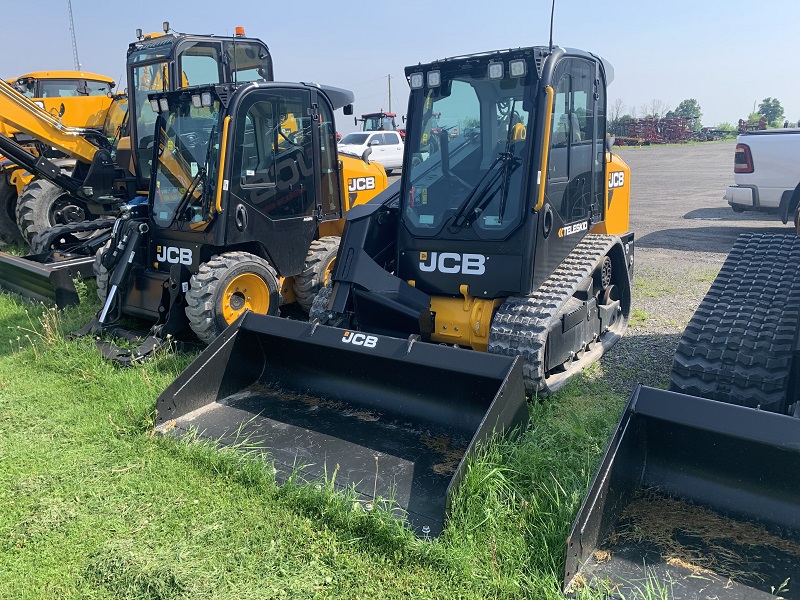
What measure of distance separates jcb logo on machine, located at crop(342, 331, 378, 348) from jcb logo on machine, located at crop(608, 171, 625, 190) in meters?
2.92

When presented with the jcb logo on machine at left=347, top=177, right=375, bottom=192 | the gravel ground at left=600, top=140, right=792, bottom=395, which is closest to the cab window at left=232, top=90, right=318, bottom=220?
the jcb logo on machine at left=347, top=177, right=375, bottom=192

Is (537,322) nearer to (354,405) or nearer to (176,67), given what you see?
(354,405)

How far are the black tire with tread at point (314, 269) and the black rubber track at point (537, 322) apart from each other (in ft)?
8.17

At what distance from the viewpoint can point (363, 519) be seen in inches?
128

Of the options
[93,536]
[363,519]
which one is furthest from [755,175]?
[93,536]

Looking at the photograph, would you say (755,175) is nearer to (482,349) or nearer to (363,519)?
(482,349)

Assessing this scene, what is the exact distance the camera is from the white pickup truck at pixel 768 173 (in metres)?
9.55

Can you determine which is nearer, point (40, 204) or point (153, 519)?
point (153, 519)

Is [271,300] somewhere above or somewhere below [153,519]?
above

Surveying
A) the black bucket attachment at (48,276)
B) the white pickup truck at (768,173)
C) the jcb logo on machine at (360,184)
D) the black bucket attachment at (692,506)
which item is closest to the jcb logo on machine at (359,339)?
the black bucket attachment at (692,506)

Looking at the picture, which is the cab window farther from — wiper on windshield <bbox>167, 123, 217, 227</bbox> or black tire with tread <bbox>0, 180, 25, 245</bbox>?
black tire with tread <bbox>0, 180, 25, 245</bbox>

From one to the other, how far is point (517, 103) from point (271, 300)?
2872 millimetres

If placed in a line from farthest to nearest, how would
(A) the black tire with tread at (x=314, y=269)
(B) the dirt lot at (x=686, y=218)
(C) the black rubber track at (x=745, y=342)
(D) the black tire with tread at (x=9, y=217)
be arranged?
(D) the black tire with tread at (x=9, y=217)
(B) the dirt lot at (x=686, y=218)
(A) the black tire with tread at (x=314, y=269)
(C) the black rubber track at (x=745, y=342)

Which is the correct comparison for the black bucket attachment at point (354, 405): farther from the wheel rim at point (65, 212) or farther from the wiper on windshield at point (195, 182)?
the wheel rim at point (65, 212)
